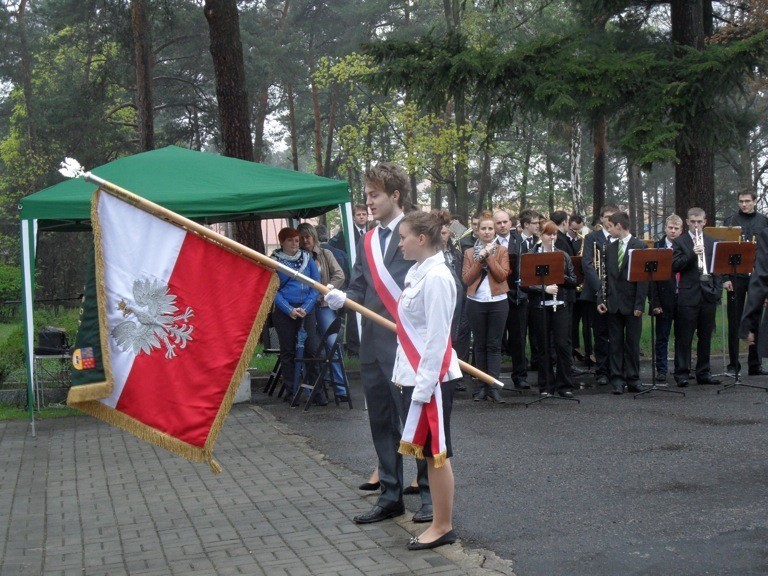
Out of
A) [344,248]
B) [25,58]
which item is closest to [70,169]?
[344,248]

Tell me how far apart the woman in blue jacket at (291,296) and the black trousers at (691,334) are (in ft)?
15.5

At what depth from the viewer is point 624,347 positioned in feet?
43.1

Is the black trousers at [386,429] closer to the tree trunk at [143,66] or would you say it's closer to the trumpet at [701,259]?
the trumpet at [701,259]

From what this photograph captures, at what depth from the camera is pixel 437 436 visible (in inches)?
238

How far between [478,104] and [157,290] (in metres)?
12.7

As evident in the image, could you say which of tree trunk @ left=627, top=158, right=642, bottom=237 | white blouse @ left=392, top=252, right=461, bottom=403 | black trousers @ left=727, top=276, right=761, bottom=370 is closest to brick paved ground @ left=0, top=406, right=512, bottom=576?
white blouse @ left=392, top=252, right=461, bottom=403

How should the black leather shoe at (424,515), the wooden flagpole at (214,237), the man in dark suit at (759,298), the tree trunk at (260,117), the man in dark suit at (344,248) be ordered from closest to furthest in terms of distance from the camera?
the wooden flagpole at (214,237)
the black leather shoe at (424,515)
the man in dark suit at (759,298)
the man in dark suit at (344,248)
the tree trunk at (260,117)

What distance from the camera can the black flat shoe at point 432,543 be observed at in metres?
6.13

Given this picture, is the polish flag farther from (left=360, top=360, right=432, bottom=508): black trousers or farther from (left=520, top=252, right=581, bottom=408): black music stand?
(left=520, top=252, right=581, bottom=408): black music stand

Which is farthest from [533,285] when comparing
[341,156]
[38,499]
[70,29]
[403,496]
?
[341,156]

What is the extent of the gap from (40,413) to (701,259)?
334 inches

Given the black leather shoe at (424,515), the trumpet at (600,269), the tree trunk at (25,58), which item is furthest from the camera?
the tree trunk at (25,58)

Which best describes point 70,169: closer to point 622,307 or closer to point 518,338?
point 622,307

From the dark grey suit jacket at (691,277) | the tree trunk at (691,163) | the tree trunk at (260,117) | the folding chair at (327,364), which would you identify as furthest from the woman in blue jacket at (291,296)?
the tree trunk at (260,117)
